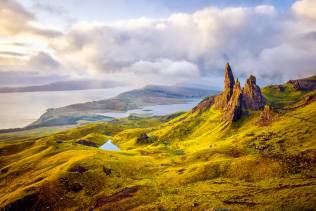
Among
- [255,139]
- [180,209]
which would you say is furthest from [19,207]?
[255,139]

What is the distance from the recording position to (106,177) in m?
113

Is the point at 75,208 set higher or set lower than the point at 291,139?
lower

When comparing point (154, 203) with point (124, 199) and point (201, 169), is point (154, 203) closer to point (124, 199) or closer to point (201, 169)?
point (124, 199)

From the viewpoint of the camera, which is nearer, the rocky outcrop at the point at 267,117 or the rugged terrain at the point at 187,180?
the rugged terrain at the point at 187,180

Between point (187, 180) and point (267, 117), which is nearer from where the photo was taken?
point (187, 180)

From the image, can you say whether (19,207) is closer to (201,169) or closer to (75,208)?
(75,208)

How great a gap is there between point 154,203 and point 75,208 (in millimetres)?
29106

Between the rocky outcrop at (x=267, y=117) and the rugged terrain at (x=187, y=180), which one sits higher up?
the rocky outcrop at (x=267, y=117)

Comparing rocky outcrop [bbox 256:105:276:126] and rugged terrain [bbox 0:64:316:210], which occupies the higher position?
rocky outcrop [bbox 256:105:276:126]

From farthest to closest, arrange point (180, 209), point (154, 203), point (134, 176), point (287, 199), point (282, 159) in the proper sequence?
point (134, 176), point (282, 159), point (154, 203), point (180, 209), point (287, 199)

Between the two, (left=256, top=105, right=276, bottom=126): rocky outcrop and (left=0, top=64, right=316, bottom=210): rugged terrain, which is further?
(left=256, top=105, right=276, bottom=126): rocky outcrop

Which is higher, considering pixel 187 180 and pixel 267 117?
pixel 267 117

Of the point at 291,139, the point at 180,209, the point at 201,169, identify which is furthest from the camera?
the point at 291,139

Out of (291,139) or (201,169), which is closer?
(201,169)
